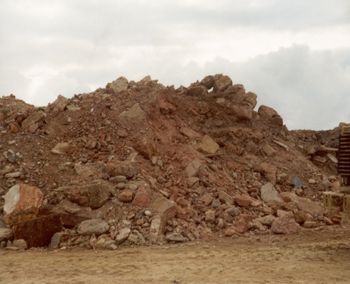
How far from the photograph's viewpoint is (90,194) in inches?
489

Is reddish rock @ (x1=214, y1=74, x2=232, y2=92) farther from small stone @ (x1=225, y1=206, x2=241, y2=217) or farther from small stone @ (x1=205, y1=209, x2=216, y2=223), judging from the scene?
small stone @ (x1=205, y1=209, x2=216, y2=223)

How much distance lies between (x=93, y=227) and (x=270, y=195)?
5.48 metres

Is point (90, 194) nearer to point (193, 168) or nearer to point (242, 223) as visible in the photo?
point (193, 168)

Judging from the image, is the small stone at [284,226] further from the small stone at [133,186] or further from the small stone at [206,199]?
the small stone at [133,186]

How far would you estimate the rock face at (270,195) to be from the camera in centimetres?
1438

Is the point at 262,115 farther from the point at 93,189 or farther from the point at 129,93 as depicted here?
the point at 93,189

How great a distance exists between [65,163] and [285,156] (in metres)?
7.66

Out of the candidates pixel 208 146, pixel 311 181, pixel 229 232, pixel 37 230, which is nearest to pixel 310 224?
pixel 229 232

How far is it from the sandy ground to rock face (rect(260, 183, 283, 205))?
7.92 ft

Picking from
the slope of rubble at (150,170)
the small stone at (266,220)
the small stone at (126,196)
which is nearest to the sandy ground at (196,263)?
the slope of rubble at (150,170)

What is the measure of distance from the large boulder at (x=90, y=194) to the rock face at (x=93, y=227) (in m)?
0.60

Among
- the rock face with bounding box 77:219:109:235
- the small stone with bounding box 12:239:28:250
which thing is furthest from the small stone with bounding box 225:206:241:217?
the small stone with bounding box 12:239:28:250

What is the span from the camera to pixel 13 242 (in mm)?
11398

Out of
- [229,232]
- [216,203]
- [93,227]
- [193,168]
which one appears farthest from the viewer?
[193,168]
